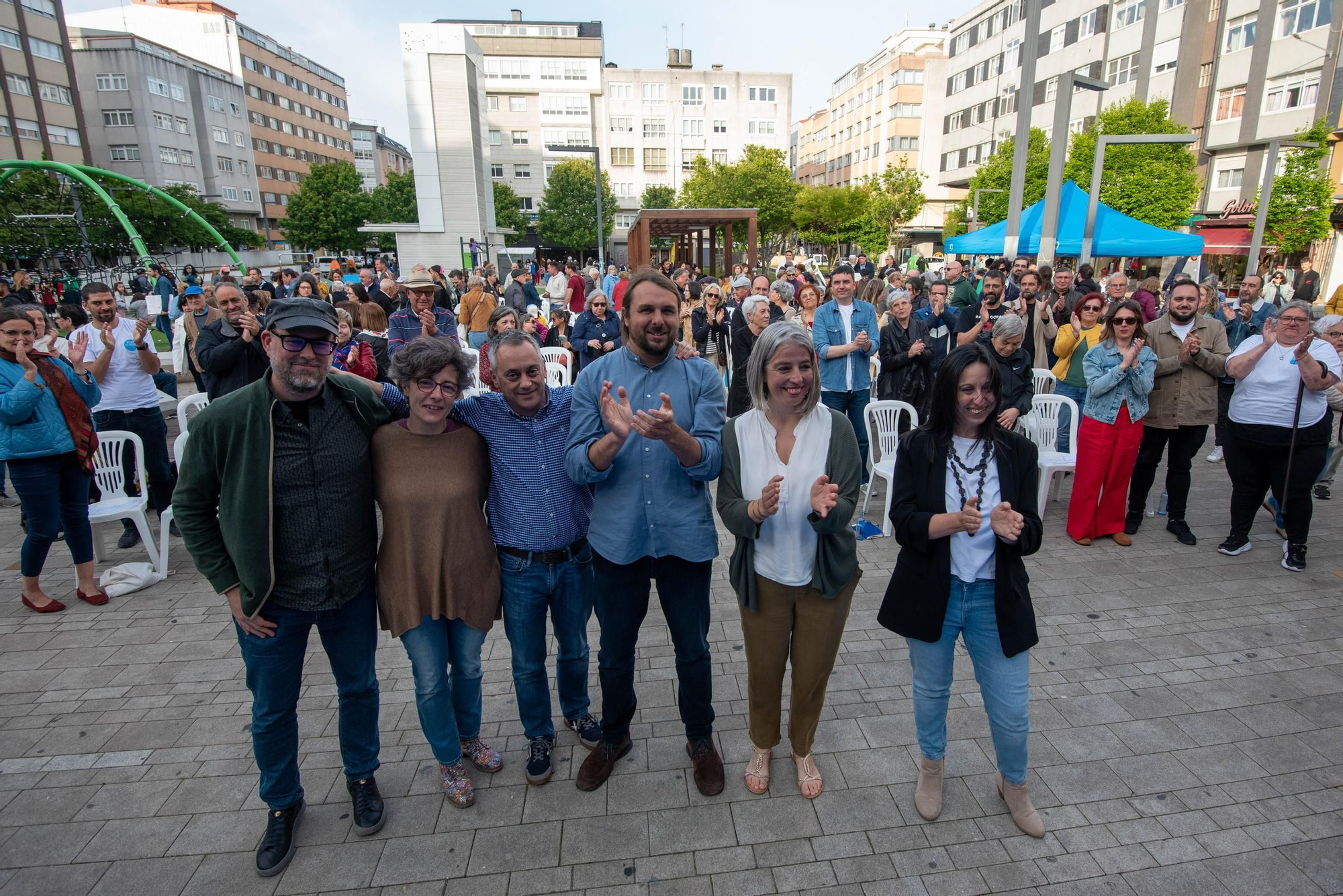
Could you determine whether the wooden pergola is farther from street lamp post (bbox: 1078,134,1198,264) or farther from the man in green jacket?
the man in green jacket

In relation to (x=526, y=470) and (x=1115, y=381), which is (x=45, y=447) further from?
(x=1115, y=381)

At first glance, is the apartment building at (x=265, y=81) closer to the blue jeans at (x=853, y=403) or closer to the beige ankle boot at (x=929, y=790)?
the blue jeans at (x=853, y=403)

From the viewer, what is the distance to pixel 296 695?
8.78 ft

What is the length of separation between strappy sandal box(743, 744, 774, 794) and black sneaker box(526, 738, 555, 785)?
2.88 ft

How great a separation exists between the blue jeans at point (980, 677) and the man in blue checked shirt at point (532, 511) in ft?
4.75

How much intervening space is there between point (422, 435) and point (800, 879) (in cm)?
220

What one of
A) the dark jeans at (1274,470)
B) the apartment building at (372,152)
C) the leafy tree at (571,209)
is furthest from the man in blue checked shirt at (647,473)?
the apartment building at (372,152)

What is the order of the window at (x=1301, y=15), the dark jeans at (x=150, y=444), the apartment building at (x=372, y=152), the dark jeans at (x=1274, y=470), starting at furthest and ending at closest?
1. the apartment building at (x=372, y=152)
2. the window at (x=1301, y=15)
3. the dark jeans at (x=150, y=444)
4. the dark jeans at (x=1274, y=470)

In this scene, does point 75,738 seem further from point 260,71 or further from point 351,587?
point 260,71

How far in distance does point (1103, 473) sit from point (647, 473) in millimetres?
4496

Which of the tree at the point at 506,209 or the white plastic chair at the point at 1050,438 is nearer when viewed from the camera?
the white plastic chair at the point at 1050,438

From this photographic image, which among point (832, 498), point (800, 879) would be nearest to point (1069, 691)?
point (800, 879)

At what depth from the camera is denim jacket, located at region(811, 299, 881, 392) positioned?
6172mm

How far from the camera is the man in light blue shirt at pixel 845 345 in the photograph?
6137 millimetres
